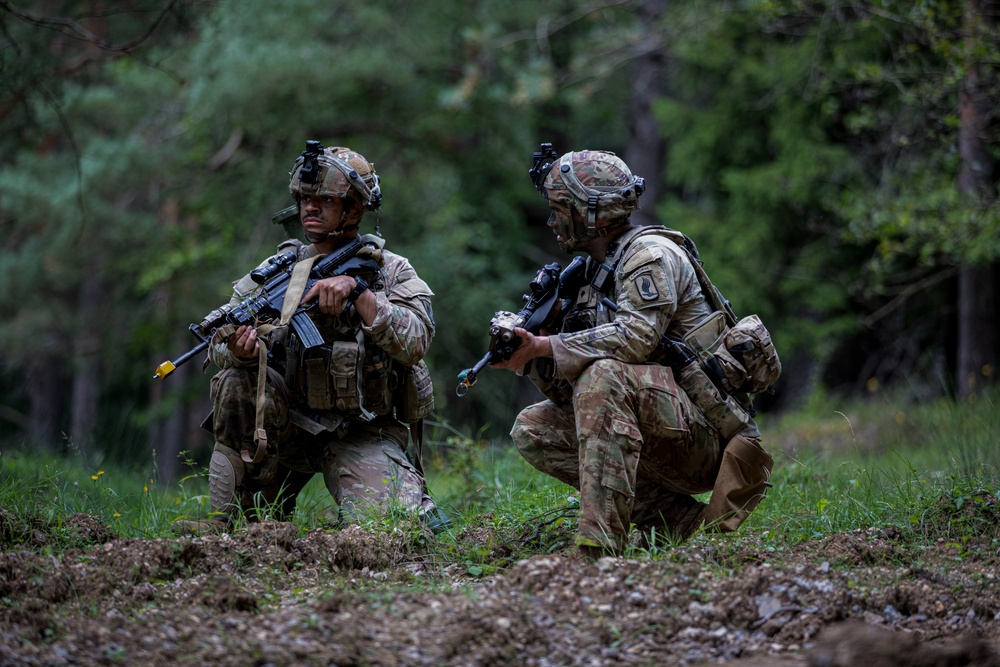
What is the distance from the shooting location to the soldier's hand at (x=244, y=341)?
212 inches

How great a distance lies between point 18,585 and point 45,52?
6.06 metres

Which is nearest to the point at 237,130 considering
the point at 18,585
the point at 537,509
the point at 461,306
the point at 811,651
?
the point at 461,306

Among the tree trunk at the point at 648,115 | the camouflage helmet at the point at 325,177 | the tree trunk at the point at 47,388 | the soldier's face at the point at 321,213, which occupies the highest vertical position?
the tree trunk at the point at 648,115

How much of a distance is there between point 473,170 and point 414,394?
12560 mm

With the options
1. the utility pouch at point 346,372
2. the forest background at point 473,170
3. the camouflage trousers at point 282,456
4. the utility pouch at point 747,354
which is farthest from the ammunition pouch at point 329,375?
the forest background at point 473,170

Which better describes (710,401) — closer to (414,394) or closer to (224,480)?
(414,394)

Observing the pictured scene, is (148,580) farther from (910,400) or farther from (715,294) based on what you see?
(910,400)

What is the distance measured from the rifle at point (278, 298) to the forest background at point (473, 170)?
213 inches

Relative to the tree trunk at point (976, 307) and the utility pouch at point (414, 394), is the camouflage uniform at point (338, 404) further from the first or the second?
the tree trunk at point (976, 307)

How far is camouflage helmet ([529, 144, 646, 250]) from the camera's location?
16.9 feet

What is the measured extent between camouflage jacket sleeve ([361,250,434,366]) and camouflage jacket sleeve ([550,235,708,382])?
87 cm

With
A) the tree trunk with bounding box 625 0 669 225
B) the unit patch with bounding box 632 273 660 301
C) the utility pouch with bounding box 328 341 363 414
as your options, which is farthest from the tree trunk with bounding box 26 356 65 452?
the unit patch with bounding box 632 273 660 301

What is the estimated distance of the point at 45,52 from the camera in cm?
898

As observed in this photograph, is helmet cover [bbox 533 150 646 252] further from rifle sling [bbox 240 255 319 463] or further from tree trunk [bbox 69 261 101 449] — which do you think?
tree trunk [bbox 69 261 101 449]
